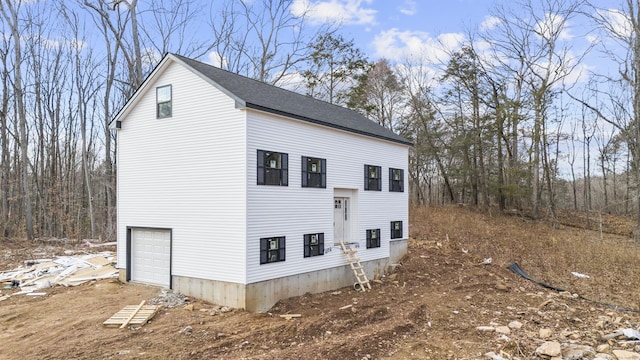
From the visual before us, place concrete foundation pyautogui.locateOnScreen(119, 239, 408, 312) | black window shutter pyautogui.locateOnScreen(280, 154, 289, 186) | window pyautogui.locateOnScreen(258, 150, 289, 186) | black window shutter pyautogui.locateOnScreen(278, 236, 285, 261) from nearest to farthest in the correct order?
concrete foundation pyautogui.locateOnScreen(119, 239, 408, 312), window pyautogui.locateOnScreen(258, 150, 289, 186), black window shutter pyautogui.locateOnScreen(278, 236, 285, 261), black window shutter pyautogui.locateOnScreen(280, 154, 289, 186)

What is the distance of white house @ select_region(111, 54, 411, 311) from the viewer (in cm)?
1020

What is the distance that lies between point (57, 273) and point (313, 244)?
29.1 ft

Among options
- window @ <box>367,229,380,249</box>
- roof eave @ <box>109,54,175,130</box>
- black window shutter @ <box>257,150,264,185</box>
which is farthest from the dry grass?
roof eave @ <box>109,54,175,130</box>

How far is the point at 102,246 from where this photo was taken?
18609 millimetres

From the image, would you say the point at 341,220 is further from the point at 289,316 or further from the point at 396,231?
the point at 289,316

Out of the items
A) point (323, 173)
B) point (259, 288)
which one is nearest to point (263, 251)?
point (259, 288)

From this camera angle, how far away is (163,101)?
38.5 ft

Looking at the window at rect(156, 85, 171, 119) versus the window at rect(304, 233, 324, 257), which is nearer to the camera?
the window at rect(156, 85, 171, 119)

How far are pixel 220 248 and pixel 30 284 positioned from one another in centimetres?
703

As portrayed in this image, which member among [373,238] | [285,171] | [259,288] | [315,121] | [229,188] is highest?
[315,121]

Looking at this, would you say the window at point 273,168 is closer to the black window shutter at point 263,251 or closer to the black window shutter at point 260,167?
the black window shutter at point 260,167

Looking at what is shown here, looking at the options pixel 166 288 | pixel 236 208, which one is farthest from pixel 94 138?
pixel 236 208

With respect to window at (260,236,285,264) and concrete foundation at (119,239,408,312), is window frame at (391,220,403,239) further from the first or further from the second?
window at (260,236,285,264)

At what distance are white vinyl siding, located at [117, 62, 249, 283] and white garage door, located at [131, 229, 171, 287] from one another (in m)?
0.32
